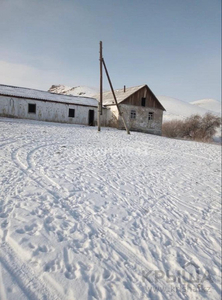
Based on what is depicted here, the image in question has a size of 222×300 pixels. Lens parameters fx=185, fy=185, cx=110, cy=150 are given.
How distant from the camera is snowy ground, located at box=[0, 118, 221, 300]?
2646 millimetres

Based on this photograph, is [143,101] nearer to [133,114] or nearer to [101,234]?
[133,114]

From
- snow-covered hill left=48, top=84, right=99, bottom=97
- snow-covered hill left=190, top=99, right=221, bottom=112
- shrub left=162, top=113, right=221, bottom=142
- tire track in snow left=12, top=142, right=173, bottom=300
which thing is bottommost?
tire track in snow left=12, top=142, right=173, bottom=300

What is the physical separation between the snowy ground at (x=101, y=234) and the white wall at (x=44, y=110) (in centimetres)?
1473

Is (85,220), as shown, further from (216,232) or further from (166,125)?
(166,125)

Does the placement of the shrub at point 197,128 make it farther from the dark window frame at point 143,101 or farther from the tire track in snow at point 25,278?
the tire track in snow at point 25,278

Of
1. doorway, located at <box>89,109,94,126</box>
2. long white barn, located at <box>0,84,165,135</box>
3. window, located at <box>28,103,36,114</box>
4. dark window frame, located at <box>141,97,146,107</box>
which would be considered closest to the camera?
long white barn, located at <box>0,84,165,135</box>

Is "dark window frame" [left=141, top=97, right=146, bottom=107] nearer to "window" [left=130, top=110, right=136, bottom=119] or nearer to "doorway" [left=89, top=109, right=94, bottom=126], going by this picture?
"window" [left=130, top=110, right=136, bottom=119]

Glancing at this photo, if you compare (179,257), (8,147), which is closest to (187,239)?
(179,257)

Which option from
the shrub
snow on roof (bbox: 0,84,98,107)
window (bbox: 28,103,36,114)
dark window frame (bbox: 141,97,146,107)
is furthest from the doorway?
the shrub

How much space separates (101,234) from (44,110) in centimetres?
1999

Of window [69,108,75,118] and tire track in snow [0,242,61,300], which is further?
window [69,108,75,118]

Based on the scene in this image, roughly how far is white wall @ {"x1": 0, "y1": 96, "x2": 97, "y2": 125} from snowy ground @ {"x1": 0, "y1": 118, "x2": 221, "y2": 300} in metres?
14.7

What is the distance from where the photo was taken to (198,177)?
827cm

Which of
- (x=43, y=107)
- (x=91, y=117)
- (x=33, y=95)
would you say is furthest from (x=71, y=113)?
(x=33, y=95)
